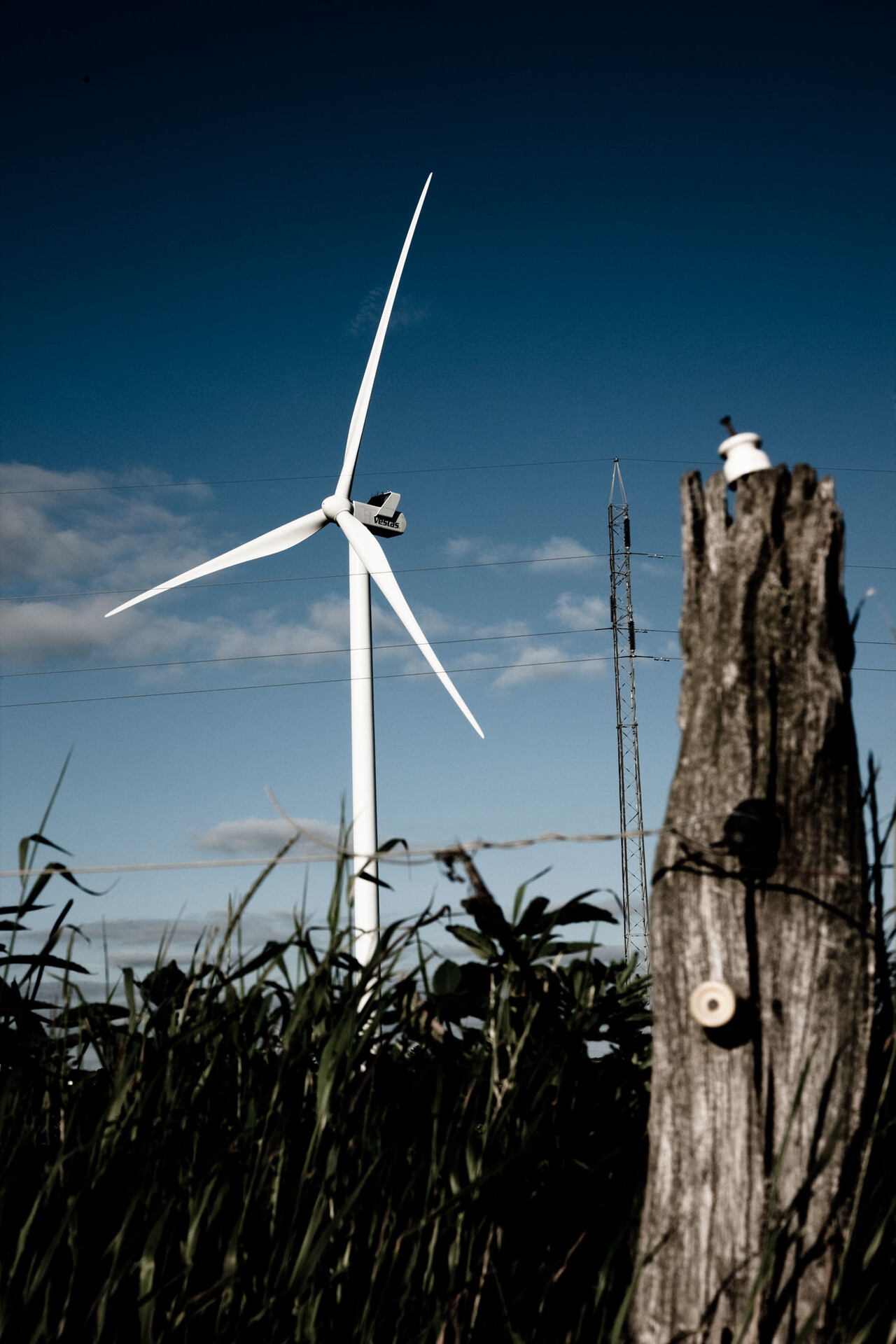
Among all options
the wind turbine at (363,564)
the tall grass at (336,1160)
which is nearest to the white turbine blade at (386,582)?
the wind turbine at (363,564)

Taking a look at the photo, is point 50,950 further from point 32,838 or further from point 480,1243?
point 480,1243

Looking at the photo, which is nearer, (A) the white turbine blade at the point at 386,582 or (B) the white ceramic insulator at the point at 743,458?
(B) the white ceramic insulator at the point at 743,458

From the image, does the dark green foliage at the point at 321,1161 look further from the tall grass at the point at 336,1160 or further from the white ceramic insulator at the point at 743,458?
the white ceramic insulator at the point at 743,458

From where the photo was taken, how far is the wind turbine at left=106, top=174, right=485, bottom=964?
13898 mm

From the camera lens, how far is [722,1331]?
242cm

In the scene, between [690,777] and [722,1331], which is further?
[690,777]

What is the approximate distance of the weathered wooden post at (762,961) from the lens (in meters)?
2.42

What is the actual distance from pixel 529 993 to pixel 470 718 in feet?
34.2

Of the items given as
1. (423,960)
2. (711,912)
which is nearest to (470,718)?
(423,960)

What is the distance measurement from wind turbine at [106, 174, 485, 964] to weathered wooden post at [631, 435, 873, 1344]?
978 cm

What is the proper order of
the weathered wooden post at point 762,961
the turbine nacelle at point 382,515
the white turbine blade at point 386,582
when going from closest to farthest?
the weathered wooden post at point 762,961 < the white turbine blade at point 386,582 < the turbine nacelle at point 382,515

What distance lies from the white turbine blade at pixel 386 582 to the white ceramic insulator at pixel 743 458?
34.0 feet

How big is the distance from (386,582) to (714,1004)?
475 inches

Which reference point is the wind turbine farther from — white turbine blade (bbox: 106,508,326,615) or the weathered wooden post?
the weathered wooden post
